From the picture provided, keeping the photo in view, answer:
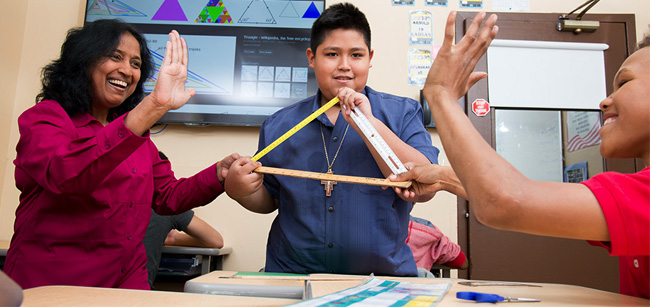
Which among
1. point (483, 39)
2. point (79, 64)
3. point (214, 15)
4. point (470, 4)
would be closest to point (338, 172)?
point (483, 39)

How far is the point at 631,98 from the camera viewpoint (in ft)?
3.67

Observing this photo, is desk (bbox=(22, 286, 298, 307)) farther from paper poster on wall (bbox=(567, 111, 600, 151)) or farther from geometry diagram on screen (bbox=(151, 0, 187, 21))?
paper poster on wall (bbox=(567, 111, 600, 151))

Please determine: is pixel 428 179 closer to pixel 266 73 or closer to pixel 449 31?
pixel 449 31

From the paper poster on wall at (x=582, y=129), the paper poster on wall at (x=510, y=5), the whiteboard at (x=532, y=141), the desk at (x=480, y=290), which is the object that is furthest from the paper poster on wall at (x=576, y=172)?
the desk at (x=480, y=290)

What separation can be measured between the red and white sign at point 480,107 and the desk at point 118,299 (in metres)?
2.83

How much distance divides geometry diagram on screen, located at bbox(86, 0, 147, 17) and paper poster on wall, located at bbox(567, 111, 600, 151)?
11.5 ft

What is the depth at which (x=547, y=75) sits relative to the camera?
350 cm

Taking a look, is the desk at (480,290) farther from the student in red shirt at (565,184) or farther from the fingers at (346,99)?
the fingers at (346,99)

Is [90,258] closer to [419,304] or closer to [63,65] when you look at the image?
[63,65]

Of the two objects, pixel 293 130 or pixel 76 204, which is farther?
pixel 293 130

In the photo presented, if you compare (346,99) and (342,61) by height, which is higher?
(342,61)

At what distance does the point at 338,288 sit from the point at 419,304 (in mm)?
283

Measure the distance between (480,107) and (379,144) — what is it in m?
2.14

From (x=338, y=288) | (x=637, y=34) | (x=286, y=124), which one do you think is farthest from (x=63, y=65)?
(x=637, y=34)
